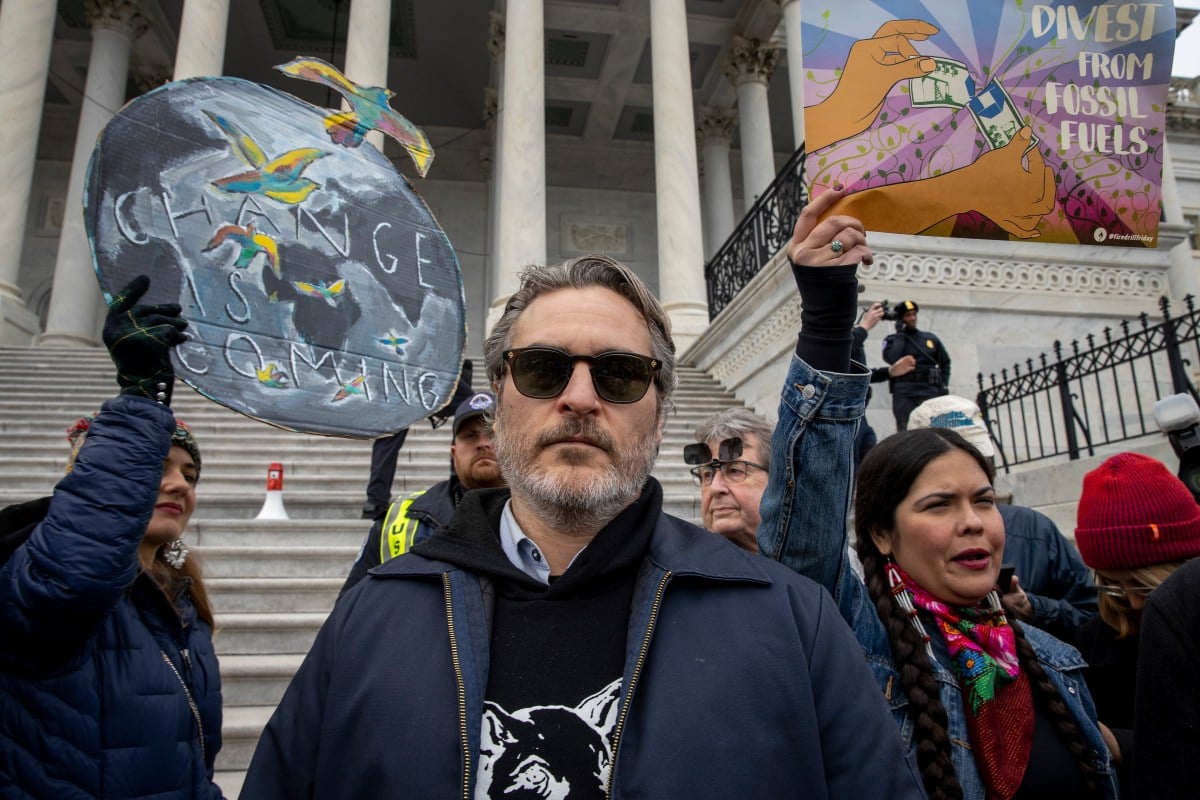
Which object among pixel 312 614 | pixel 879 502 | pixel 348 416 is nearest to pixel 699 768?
pixel 879 502

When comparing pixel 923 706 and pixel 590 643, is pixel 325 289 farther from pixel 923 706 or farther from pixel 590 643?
pixel 923 706

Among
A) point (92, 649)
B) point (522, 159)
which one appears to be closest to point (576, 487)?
point (92, 649)

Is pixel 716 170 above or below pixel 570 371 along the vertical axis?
above

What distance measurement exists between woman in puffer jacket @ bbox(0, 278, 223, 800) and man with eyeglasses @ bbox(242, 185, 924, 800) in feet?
2.10

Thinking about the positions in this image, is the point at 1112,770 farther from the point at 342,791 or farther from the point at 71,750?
the point at 71,750

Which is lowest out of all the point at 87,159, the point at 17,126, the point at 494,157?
the point at 17,126

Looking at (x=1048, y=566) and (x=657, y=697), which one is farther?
(x=1048, y=566)

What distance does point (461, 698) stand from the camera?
1.28 m

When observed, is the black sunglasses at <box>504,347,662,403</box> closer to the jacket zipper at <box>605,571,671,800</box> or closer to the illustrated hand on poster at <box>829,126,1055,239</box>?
the jacket zipper at <box>605,571,671,800</box>

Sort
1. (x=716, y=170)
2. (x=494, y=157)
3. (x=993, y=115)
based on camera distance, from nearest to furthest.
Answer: (x=993, y=115), (x=716, y=170), (x=494, y=157)

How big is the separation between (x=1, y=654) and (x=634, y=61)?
2122 centimetres

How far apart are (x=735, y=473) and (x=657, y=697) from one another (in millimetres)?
1379

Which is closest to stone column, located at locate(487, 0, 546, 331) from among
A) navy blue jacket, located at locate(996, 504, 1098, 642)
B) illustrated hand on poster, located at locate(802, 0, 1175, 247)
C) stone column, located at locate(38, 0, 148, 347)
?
stone column, located at locate(38, 0, 148, 347)

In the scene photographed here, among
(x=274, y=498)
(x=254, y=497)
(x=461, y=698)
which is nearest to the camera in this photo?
(x=461, y=698)
